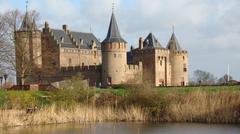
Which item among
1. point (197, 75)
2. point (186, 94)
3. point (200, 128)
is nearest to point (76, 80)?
point (186, 94)

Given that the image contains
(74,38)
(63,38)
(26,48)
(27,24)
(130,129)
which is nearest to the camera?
(130,129)

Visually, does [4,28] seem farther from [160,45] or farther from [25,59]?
[160,45]

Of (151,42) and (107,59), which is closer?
(107,59)

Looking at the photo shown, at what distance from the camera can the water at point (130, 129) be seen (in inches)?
952

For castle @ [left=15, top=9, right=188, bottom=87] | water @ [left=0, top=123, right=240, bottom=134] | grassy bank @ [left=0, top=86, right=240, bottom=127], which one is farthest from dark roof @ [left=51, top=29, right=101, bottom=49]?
water @ [left=0, top=123, right=240, bottom=134]

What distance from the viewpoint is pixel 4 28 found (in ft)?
146

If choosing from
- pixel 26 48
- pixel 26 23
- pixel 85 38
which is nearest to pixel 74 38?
pixel 85 38

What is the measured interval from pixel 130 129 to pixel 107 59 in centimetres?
3653

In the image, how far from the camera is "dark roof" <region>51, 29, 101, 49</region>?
6562 cm

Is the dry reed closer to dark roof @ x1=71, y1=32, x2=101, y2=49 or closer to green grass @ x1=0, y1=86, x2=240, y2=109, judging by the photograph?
green grass @ x1=0, y1=86, x2=240, y2=109

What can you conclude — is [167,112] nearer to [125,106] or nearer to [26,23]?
[125,106]

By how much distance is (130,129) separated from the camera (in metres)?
25.6

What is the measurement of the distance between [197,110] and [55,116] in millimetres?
7805

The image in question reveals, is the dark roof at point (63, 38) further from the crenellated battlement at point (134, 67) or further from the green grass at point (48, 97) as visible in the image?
the green grass at point (48, 97)
